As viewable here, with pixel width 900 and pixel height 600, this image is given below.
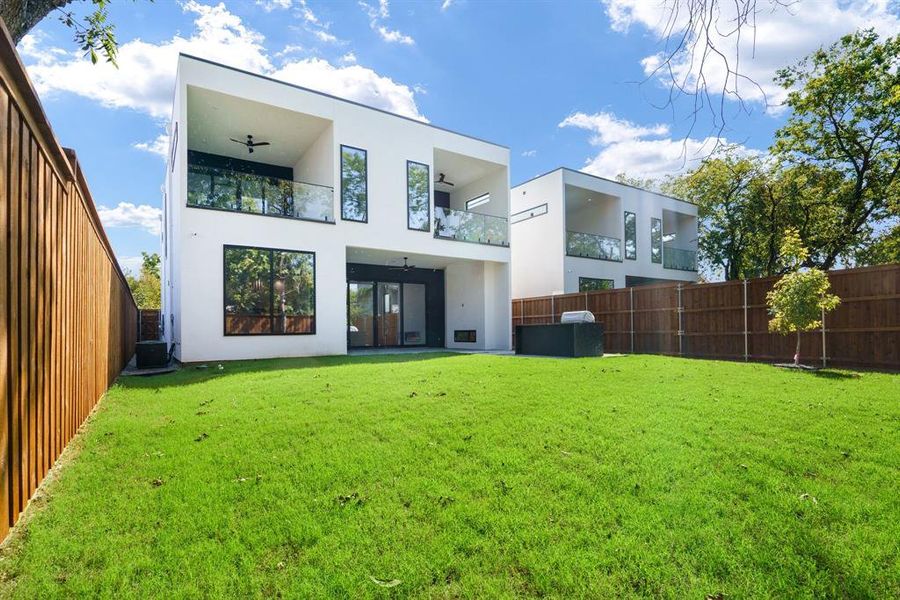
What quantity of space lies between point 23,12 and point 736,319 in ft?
45.6

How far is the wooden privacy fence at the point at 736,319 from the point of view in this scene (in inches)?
357

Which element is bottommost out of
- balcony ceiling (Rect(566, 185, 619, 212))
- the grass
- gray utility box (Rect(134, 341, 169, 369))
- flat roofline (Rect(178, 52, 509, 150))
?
the grass

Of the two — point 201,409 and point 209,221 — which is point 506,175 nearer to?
point 209,221

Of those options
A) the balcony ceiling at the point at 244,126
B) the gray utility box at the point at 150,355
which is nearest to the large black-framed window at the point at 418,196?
the balcony ceiling at the point at 244,126

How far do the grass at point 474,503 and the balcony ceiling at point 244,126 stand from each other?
29.2 ft

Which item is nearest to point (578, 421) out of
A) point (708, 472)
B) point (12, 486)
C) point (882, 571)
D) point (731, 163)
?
point (708, 472)

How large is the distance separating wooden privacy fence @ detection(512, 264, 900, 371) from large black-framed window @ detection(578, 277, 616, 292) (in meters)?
2.15

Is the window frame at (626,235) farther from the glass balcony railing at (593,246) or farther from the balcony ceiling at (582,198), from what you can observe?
the balcony ceiling at (582,198)

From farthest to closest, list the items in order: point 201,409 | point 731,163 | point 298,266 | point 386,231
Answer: point 731,163 → point 386,231 → point 298,266 → point 201,409

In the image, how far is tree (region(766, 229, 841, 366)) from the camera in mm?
8922

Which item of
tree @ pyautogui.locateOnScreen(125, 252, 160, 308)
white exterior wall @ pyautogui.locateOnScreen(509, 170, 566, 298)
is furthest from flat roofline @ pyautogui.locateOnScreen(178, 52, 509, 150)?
tree @ pyautogui.locateOnScreen(125, 252, 160, 308)

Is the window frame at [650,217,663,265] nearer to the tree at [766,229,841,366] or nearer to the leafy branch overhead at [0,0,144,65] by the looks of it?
the tree at [766,229,841,366]

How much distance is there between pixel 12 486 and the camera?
2.46m

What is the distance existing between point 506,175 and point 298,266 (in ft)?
27.2
